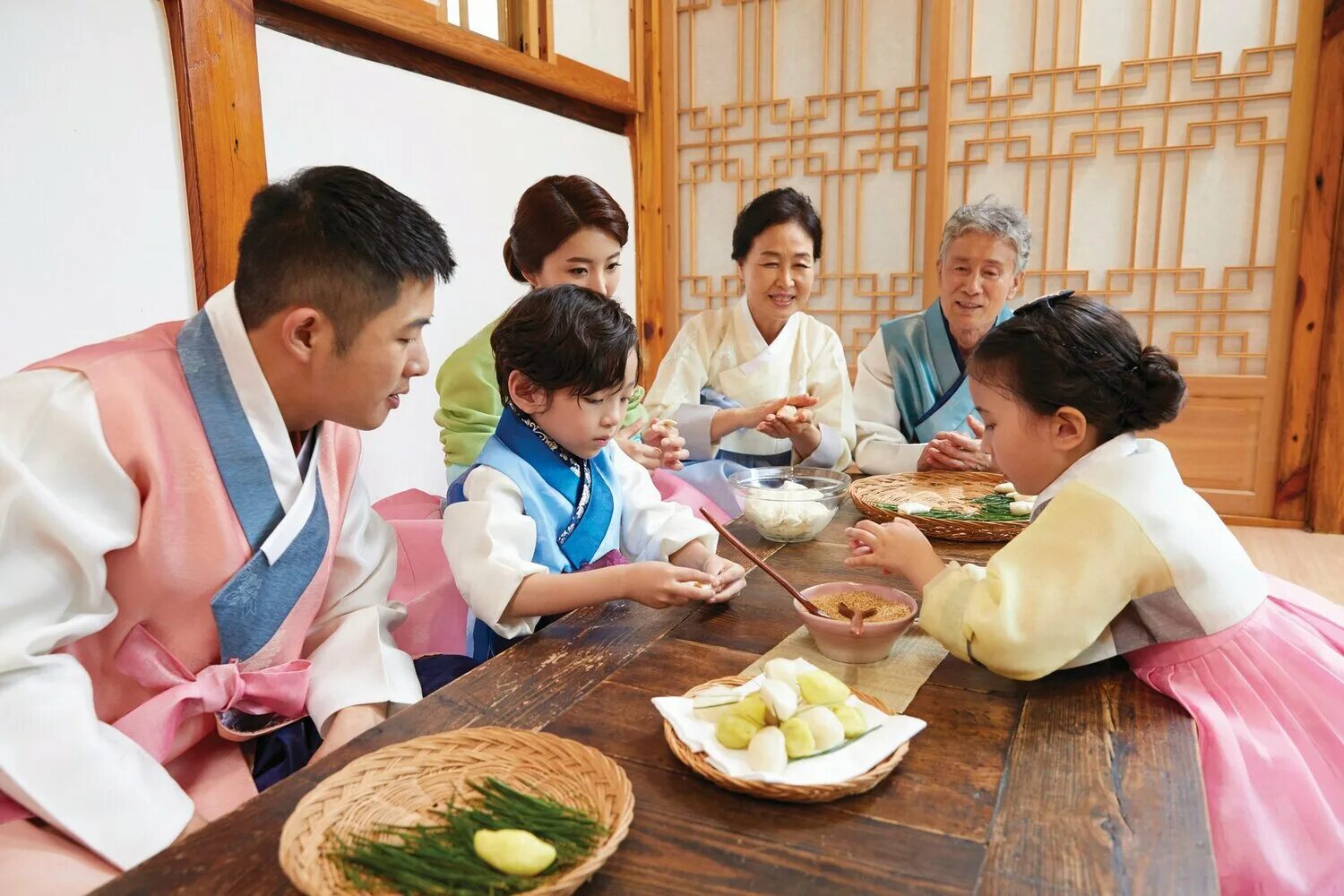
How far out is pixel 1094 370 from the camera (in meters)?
1.40

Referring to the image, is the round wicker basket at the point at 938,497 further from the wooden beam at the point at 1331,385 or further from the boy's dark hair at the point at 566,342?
the wooden beam at the point at 1331,385

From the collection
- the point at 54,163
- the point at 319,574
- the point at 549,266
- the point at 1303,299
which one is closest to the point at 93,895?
A: the point at 319,574

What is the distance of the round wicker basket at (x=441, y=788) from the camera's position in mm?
779

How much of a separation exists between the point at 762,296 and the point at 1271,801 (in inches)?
92.3

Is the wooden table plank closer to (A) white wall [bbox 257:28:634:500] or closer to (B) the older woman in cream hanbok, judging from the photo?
(B) the older woman in cream hanbok

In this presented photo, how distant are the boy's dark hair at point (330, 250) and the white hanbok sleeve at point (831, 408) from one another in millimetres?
1787

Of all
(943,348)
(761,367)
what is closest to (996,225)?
(943,348)

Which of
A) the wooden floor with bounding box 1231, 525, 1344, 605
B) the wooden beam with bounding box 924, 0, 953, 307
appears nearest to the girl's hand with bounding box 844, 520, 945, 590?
the wooden floor with bounding box 1231, 525, 1344, 605

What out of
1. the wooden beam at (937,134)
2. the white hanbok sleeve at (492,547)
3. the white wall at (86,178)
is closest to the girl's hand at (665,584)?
the white hanbok sleeve at (492,547)

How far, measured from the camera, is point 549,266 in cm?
268

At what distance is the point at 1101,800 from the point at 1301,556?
4187mm

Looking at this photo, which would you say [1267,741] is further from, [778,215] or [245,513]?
[778,215]

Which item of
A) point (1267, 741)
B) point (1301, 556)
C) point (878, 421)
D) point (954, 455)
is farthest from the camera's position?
point (1301, 556)

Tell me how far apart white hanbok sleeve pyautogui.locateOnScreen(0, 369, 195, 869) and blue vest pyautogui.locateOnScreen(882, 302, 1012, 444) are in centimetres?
241
